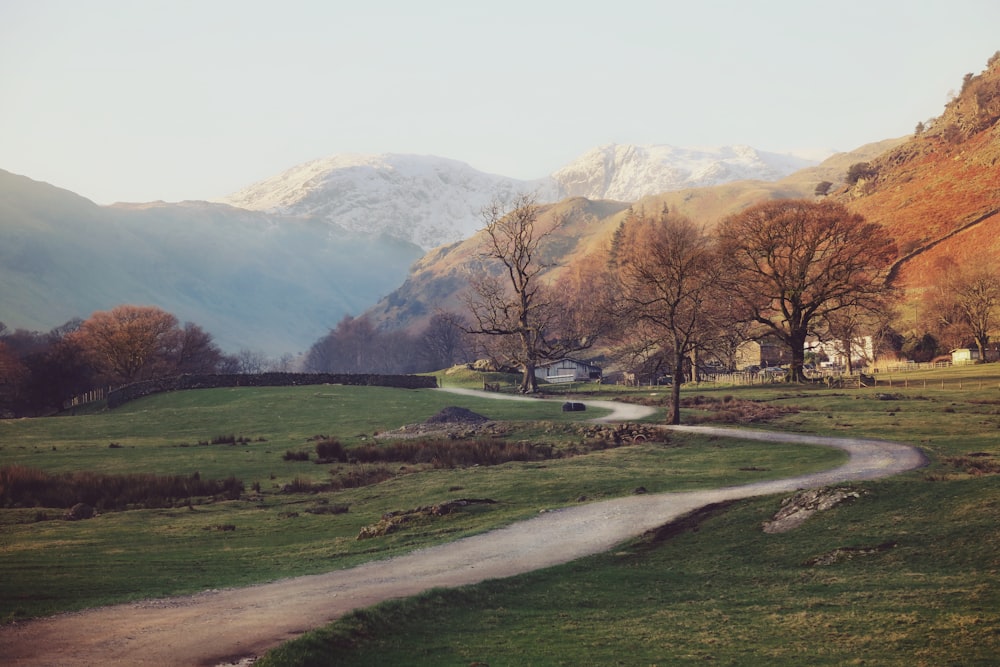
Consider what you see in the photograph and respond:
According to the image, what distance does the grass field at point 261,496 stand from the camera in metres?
19.3

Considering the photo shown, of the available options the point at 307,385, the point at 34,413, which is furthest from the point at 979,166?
the point at 34,413

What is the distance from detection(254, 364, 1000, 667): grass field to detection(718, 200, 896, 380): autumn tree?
63.4 m

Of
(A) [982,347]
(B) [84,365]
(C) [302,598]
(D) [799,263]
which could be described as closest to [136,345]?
(B) [84,365]

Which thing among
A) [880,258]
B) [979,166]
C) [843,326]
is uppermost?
[979,166]

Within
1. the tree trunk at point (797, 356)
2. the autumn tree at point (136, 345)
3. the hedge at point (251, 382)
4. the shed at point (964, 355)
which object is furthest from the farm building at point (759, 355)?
the autumn tree at point (136, 345)

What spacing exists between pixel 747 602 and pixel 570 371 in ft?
428

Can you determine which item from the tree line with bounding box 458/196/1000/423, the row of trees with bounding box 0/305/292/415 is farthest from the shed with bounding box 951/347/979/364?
the row of trees with bounding box 0/305/292/415

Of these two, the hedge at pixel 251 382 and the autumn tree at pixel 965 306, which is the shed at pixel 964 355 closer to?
the autumn tree at pixel 965 306

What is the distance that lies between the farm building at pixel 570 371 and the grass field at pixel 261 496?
76.6 m

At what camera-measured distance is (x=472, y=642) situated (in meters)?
13.6

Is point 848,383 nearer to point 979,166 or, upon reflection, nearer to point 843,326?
point 843,326

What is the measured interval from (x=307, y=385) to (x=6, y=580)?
262 ft

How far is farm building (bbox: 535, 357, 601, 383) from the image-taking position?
141 m

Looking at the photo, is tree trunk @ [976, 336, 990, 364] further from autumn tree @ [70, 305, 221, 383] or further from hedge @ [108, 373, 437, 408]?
autumn tree @ [70, 305, 221, 383]
